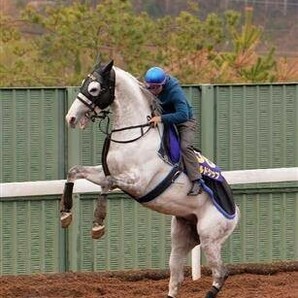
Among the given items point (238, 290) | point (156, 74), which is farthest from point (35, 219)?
point (156, 74)

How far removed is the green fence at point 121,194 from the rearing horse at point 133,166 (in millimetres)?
2475

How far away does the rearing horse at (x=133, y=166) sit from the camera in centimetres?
943

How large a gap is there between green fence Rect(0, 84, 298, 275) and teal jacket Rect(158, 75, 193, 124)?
2529 millimetres

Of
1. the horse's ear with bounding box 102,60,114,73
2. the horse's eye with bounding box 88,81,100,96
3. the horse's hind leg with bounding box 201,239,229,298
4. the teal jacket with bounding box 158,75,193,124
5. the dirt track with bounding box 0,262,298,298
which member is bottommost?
the dirt track with bounding box 0,262,298,298

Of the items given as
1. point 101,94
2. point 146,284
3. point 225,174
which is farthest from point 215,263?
point 225,174

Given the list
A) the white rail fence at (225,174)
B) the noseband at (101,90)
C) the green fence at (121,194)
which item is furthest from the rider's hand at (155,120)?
the green fence at (121,194)

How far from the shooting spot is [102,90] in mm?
9492

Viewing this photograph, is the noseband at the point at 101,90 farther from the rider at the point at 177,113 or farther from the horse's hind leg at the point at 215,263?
the horse's hind leg at the point at 215,263

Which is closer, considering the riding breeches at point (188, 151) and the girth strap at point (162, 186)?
the girth strap at point (162, 186)

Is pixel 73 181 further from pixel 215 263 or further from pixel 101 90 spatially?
pixel 215 263

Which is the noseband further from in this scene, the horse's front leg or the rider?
the horse's front leg

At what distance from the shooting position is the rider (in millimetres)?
9727

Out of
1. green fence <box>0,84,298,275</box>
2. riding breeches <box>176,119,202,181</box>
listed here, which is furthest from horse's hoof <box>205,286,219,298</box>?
green fence <box>0,84,298,275</box>

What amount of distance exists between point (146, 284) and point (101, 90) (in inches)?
126
